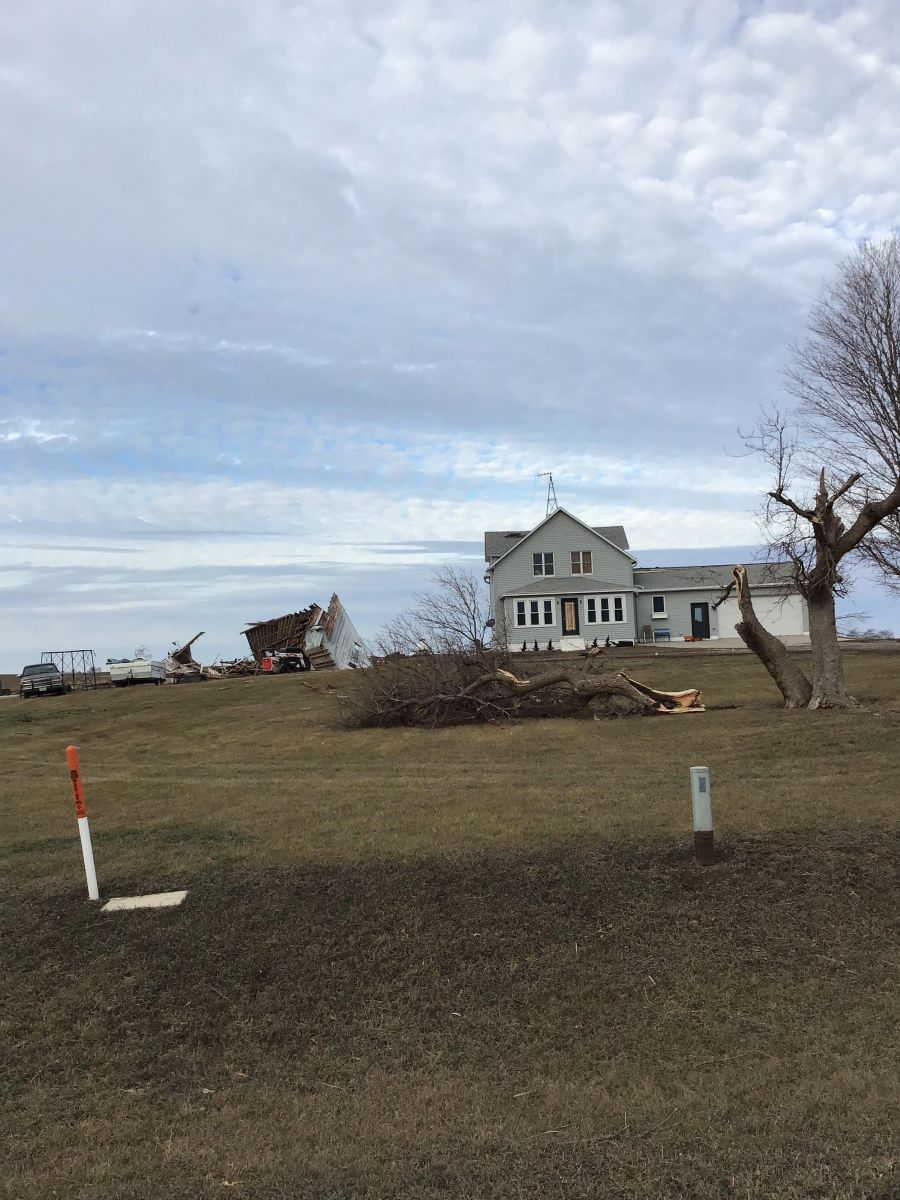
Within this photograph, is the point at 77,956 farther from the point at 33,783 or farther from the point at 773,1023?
the point at 33,783

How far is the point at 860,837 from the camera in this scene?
7840 mm

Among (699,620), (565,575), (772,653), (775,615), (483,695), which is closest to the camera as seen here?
(772,653)

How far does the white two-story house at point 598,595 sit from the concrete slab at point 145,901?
34.5m

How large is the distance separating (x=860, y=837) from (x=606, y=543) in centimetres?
3662

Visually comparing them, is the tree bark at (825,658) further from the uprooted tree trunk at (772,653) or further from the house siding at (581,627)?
the house siding at (581,627)

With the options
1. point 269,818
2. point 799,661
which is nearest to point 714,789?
point 269,818

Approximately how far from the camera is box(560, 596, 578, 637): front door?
4319 cm

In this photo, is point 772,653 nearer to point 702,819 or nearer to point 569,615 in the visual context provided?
point 702,819

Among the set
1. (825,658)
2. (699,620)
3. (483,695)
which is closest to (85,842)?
(483,695)

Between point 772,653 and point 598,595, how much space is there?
972 inches

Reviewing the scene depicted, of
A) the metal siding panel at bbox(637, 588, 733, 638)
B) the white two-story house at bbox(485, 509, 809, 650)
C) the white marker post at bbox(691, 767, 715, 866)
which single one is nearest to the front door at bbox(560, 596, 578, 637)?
the white two-story house at bbox(485, 509, 809, 650)

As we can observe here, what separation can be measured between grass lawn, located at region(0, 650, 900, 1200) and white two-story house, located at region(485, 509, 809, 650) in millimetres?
31783

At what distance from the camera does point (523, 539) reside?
43719mm

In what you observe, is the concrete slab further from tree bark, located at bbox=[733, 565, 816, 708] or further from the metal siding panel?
the metal siding panel
